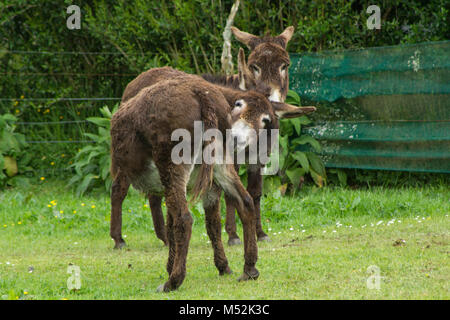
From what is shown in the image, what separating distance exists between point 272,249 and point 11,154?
5738 millimetres

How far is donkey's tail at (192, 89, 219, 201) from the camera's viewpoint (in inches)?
178

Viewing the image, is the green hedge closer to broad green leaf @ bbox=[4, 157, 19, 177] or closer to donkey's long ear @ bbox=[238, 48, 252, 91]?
broad green leaf @ bbox=[4, 157, 19, 177]

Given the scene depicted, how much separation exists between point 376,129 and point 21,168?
5.76 m

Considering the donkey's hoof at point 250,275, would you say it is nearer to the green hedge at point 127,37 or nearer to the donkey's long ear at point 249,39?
the donkey's long ear at point 249,39

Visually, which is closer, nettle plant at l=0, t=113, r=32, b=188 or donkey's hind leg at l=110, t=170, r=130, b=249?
donkey's hind leg at l=110, t=170, r=130, b=249

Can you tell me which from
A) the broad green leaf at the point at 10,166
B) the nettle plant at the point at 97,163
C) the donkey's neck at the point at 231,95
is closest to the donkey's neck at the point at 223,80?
the donkey's neck at the point at 231,95

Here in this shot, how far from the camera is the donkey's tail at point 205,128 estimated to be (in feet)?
14.9

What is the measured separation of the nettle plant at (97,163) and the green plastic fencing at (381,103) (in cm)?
292

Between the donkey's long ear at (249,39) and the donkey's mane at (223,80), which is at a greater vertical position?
the donkey's long ear at (249,39)

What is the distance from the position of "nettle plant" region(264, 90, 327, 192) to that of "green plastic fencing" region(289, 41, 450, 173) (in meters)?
0.16

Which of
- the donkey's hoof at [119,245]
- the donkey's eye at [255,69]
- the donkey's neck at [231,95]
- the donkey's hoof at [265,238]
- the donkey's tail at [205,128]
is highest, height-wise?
the donkey's eye at [255,69]

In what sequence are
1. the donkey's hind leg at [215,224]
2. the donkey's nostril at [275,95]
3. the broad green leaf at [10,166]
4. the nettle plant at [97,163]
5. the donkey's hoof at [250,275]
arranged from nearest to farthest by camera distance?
the donkey's hoof at [250,275] < the donkey's hind leg at [215,224] < the donkey's nostril at [275,95] < the nettle plant at [97,163] < the broad green leaf at [10,166]

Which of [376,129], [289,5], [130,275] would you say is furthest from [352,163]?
[130,275]

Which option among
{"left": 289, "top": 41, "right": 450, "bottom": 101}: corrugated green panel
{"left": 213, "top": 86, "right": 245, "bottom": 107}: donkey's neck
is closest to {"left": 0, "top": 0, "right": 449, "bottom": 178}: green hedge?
{"left": 289, "top": 41, "right": 450, "bottom": 101}: corrugated green panel
